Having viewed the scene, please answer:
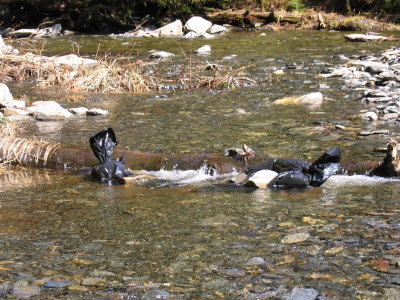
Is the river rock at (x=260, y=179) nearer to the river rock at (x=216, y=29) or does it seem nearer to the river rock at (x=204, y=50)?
the river rock at (x=204, y=50)

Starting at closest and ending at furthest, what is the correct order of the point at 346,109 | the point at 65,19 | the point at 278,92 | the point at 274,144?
the point at 274,144 < the point at 346,109 < the point at 278,92 < the point at 65,19

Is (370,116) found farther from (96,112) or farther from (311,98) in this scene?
(96,112)

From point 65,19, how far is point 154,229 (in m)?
20.6

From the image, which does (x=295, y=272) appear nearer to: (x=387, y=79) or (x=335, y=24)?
(x=387, y=79)

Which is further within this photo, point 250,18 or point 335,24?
point 250,18

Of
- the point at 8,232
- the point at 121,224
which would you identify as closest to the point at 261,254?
the point at 121,224

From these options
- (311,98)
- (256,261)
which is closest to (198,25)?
(311,98)

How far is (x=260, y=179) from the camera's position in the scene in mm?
4973

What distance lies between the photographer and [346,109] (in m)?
8.23

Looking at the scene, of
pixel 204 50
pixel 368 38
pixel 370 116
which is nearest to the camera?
pixel 370 116

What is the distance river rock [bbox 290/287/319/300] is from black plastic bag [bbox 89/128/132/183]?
109 inches

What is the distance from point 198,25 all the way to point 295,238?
62.2 feet

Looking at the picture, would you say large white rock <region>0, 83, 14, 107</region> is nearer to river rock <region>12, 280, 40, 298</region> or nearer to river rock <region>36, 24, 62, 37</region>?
river rock <region>12, 280, 40, 298</region>

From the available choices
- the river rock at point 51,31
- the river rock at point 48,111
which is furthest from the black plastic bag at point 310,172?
the river rock at point 51,31
